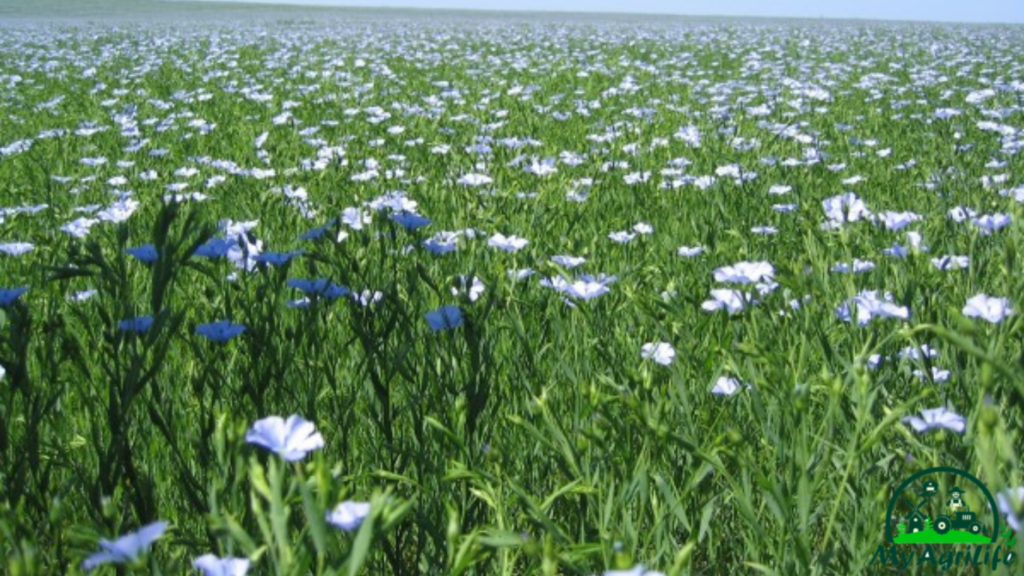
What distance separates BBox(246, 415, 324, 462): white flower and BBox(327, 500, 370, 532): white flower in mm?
122

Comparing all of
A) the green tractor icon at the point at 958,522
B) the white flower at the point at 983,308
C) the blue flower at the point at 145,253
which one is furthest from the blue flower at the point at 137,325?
the white flower at the point at 983,308

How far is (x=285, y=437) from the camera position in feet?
3.82

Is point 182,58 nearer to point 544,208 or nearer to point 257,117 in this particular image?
point 257,117

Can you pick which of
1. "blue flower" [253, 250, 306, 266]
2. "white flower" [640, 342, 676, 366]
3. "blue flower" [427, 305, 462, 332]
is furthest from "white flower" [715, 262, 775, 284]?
"blue flower" [253, 250, 306, 266]

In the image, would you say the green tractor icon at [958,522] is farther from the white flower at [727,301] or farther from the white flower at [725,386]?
the white flower at [727,301]

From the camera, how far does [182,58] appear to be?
11.9 m

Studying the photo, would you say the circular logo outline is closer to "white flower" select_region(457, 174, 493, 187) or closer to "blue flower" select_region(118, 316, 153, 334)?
"blue flower" select_region(118, 316, 153, 334)

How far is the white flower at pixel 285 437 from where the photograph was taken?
110 cm

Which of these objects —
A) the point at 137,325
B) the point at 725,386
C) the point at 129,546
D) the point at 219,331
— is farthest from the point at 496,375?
the point at 129,546

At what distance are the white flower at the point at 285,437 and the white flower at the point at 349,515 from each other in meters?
0.12

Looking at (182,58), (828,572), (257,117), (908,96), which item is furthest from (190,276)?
(182,58)

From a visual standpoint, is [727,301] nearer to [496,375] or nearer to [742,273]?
[742,273]

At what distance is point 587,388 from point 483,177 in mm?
2340

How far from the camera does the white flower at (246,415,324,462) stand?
110 cm
